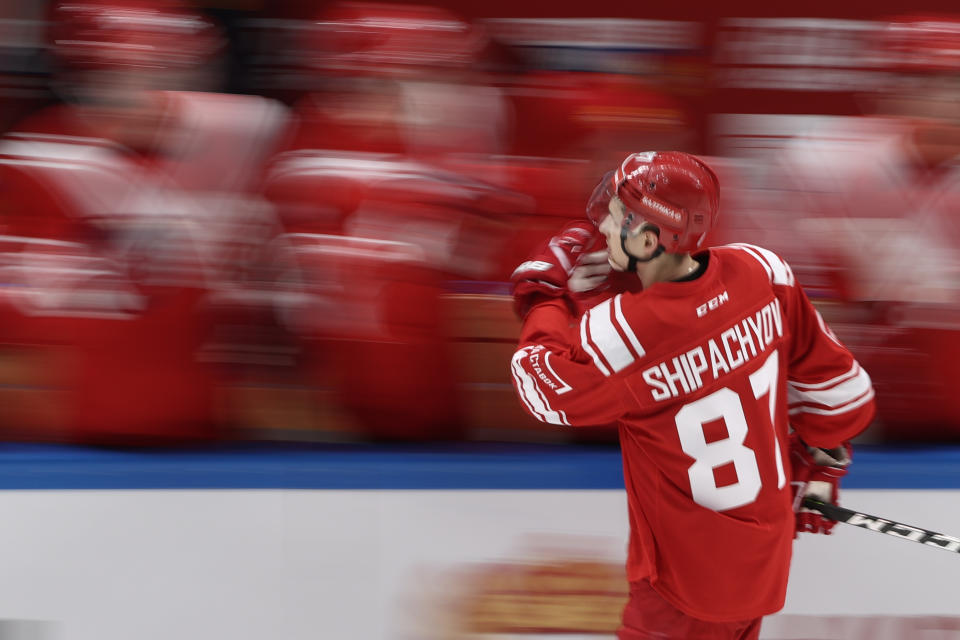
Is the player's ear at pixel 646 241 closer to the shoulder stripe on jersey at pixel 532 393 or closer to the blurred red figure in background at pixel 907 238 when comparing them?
the shoulder stripe on jersey at pixel 532 393

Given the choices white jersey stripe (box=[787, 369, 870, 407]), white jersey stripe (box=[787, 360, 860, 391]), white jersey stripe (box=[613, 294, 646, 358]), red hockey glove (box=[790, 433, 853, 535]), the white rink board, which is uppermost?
white jersey stripe (box=[613, 294, 646, 358])

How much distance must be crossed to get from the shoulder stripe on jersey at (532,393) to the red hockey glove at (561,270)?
103 millimetres

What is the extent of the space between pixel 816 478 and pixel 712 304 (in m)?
0.40

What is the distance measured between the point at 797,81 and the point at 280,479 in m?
1.44

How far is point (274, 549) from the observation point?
5.02 feet

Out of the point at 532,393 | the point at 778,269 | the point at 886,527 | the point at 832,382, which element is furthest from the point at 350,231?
the point at 886,527

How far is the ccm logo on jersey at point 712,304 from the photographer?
1212 mm

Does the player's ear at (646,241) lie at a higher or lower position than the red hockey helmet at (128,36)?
lower

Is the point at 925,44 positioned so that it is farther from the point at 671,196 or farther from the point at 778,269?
the point at 671,196

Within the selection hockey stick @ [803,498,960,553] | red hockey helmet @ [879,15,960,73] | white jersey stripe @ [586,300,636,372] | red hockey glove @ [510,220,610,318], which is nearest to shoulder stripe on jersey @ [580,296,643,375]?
white jersey stripe @ [586,300,636,372]

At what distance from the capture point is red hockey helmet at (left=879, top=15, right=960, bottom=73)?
1.62m

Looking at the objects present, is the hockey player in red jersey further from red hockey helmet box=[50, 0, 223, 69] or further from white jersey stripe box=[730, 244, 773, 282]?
red hockey helmet box=[50, 0, 223, 69]

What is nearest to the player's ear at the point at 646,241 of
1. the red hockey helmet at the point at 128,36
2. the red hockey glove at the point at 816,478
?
the red hockey glove at the point at 816,478

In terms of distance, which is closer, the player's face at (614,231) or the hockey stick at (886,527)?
the player's face at (614,231)
